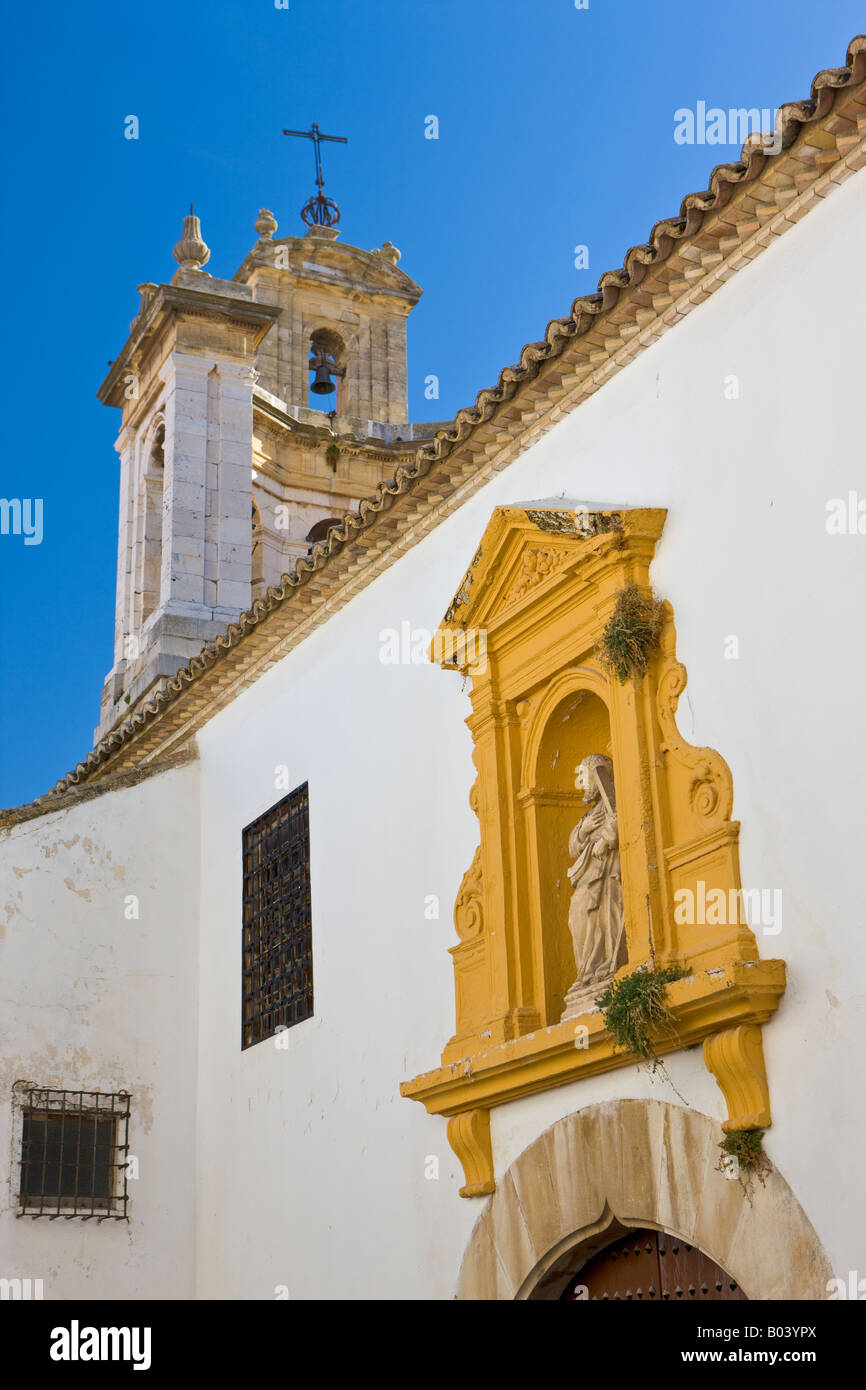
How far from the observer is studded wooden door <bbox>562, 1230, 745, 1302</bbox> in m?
6.58

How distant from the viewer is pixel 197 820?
37.9ft

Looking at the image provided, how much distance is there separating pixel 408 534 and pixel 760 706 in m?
3.37

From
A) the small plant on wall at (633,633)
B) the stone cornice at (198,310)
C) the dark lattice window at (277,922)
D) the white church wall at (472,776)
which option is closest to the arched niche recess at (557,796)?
the small plant on wall at (633,633)

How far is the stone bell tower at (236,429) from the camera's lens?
50.5 ft

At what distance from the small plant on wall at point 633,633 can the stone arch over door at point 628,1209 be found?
1734 millimetres

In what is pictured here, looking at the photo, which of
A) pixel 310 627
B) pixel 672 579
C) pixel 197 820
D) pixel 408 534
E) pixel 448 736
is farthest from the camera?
pixel 197 820

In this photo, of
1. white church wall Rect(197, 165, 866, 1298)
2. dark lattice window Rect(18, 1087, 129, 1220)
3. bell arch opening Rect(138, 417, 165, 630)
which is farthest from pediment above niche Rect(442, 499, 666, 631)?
bell arch opening Rect(138, 417, 165, 630)

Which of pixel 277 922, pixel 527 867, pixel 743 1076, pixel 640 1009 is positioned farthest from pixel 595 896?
pixel 277 922

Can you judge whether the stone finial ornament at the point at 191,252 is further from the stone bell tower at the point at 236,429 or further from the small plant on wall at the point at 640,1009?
the small plant on wall at the point at 640,1009

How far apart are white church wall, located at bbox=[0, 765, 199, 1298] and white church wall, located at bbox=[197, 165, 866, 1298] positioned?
180 mm

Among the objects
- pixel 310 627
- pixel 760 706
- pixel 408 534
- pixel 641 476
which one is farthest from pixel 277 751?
pixel 760 706

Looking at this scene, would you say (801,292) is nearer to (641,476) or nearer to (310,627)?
(641,476)

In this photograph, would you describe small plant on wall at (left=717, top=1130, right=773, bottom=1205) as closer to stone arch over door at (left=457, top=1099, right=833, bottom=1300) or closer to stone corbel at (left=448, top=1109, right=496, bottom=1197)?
stone arch over door at (left=457, top=1099, right=833, bottom=1300)

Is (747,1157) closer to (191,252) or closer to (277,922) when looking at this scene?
(277,922)
